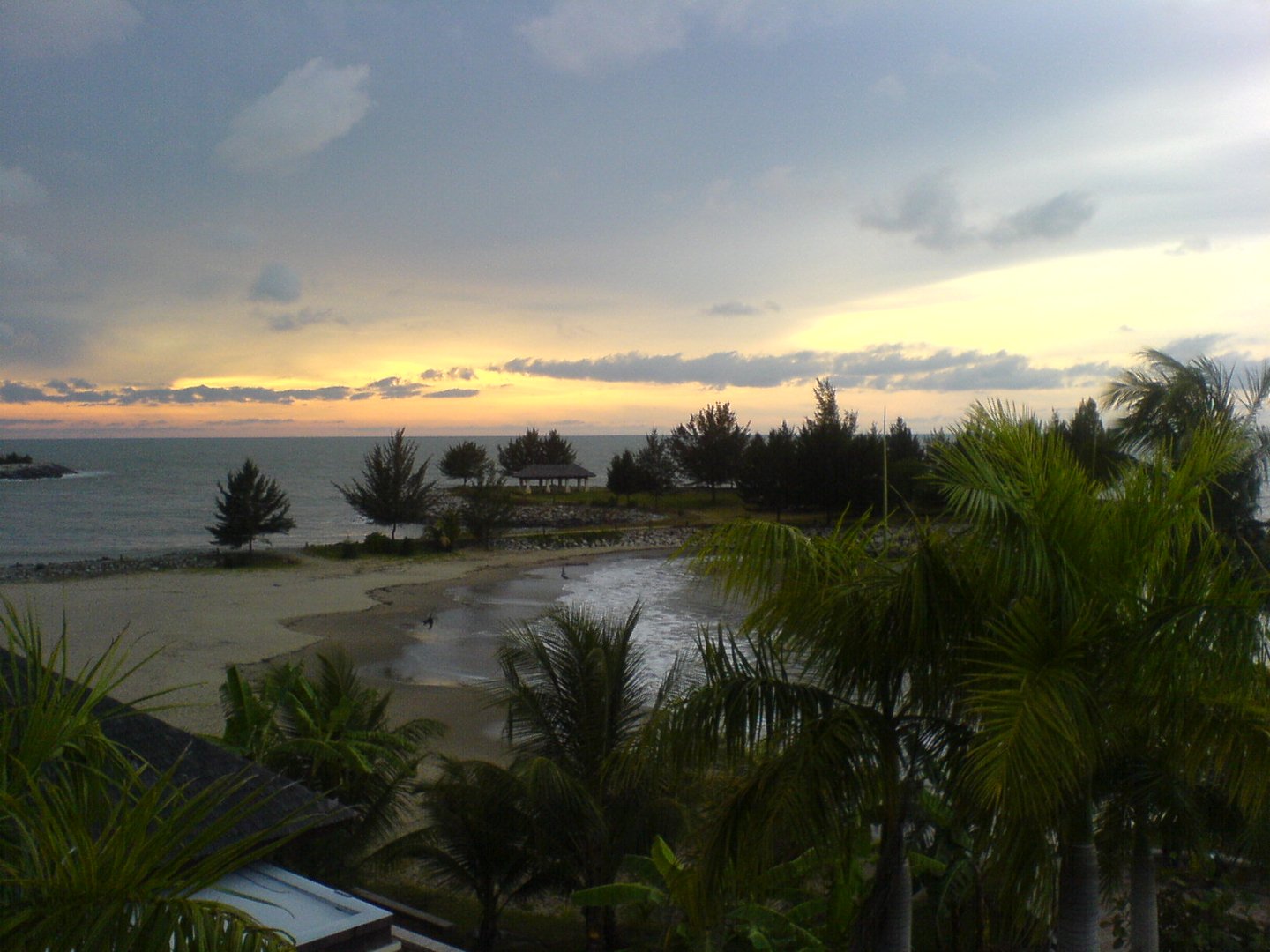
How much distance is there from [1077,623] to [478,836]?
6837 mm

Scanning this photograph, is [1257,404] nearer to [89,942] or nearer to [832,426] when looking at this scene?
[89,942]

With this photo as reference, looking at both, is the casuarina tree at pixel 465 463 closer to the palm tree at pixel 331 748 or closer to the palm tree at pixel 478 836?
the palm tree at pixel 331 748

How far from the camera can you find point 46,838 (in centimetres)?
238

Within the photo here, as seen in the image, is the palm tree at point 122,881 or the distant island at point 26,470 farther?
the distant island at point 26,470

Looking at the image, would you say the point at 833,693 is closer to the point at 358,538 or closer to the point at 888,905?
the point at 888,905

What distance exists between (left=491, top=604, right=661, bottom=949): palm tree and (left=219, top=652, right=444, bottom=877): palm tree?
1922 mm

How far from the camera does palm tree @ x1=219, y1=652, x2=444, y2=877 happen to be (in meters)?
10.1

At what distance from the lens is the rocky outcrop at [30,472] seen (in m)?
146

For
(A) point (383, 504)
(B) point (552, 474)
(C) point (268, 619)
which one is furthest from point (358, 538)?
(C) point (268, 619)

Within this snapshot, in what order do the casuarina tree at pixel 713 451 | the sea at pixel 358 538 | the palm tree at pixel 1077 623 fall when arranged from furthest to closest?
the casuarina tree at pixel 713 451
the sea at pixel 358 538
the palm tree at pixel 1077 623

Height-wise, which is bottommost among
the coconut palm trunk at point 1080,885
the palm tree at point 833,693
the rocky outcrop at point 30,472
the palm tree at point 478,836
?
the palm tree at point 478,836

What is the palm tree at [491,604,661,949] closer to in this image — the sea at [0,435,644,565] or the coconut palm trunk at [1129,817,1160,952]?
the coconut palm trunk at [1129,817,1160,952]

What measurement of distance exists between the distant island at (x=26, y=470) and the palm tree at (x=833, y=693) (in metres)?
164

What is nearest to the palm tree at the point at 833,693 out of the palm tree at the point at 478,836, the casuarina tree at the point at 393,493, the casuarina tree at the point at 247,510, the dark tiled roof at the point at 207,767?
the dark tiled roof at the point at 207,767
